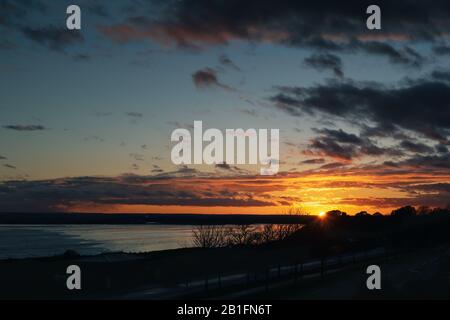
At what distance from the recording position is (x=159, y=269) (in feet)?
198

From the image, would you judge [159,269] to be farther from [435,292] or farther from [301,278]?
[435,292]

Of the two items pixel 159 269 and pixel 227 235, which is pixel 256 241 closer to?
pixel 227 235

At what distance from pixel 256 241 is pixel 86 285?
3893 inches

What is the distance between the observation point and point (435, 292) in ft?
148
